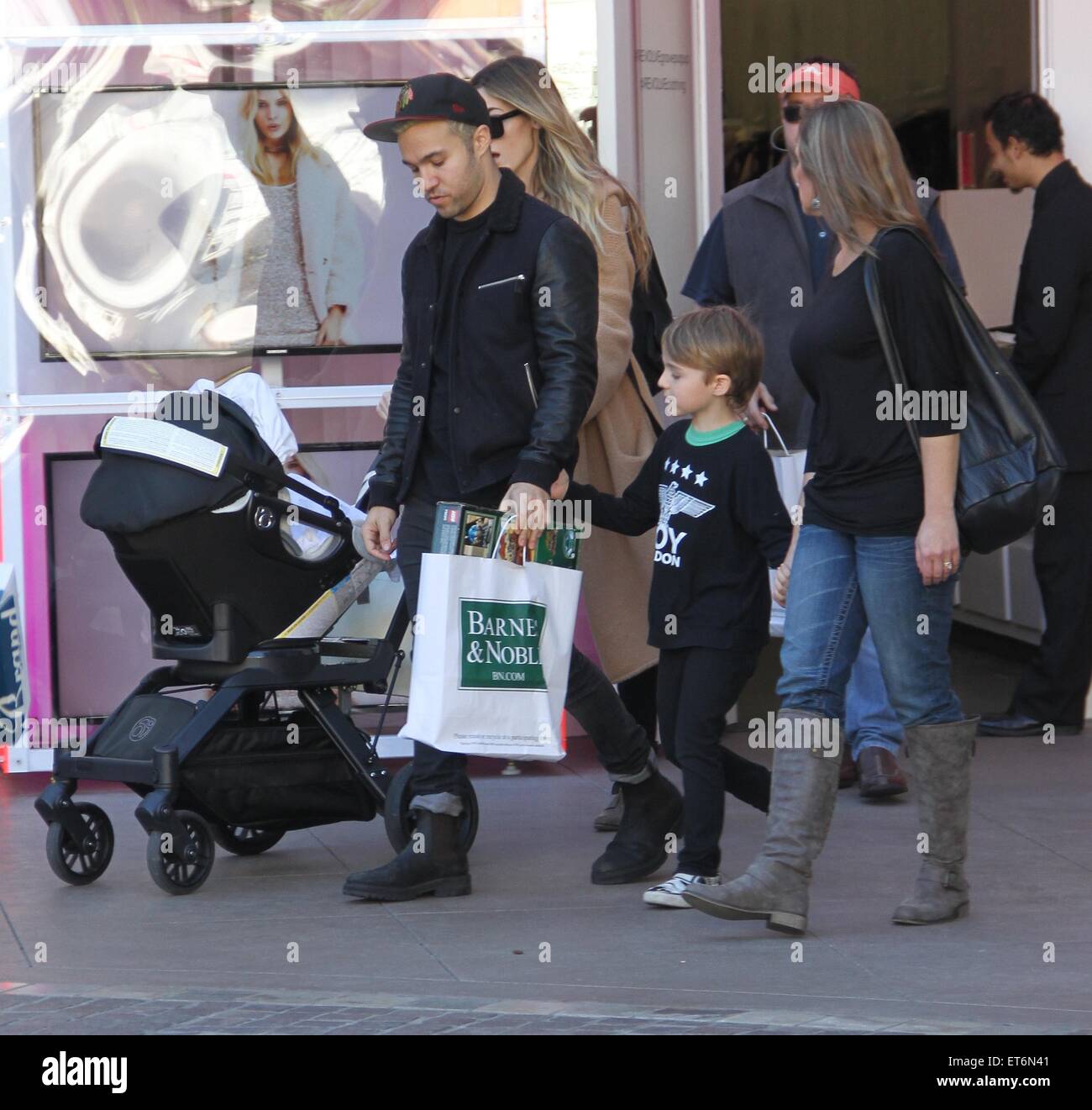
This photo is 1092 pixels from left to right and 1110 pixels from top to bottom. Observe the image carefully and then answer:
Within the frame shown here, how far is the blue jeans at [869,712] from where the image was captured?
21.4ft

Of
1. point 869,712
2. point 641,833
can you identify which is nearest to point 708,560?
point 641,833

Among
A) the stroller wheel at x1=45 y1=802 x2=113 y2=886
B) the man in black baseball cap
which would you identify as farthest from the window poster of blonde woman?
the stroller wheel at x1=45 y1=802 x2=113 y2=886

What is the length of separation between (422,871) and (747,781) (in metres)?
0.87

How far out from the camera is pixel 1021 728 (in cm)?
747

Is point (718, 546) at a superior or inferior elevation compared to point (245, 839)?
superior

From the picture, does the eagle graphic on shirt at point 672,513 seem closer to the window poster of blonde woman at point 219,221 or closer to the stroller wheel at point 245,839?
the stroller wheel at point 245,839

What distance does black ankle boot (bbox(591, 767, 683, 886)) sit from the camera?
17.8 ft

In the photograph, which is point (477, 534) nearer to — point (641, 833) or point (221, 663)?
point (221, 663)

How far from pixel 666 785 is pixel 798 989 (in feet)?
4.04

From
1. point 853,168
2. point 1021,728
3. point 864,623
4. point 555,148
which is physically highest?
point 555,148

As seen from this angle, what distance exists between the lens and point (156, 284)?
284 inches

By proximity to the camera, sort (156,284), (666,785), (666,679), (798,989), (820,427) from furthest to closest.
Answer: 1. (156,284)
2. (666,785)
3. (666,679)
4. (820,427)
5. (798,989)
